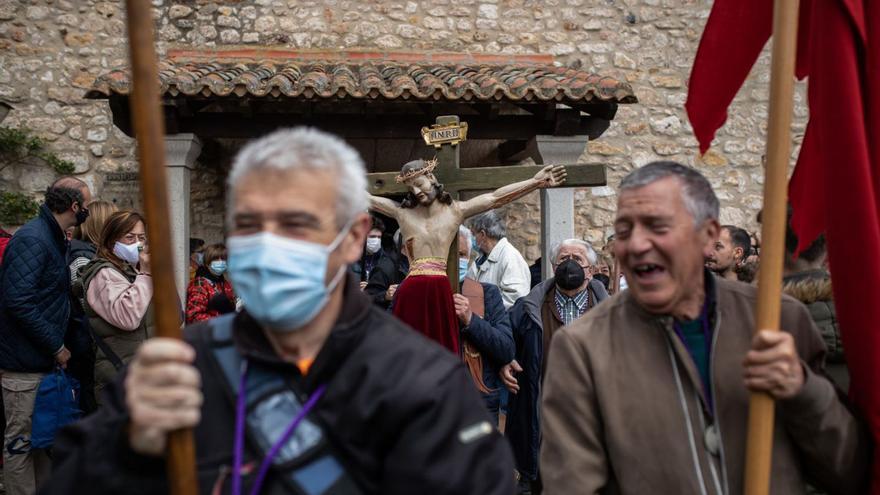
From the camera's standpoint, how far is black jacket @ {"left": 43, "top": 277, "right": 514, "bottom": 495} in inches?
58.9

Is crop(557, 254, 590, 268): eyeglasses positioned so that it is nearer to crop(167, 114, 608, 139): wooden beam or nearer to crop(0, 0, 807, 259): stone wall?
crop(167, 114, 608, 139): wooden beam

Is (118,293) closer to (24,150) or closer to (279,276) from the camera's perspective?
(279,276)

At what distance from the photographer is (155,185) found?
139 cm

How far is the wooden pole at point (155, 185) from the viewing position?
137 centimetres

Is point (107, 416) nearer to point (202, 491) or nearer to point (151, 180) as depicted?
point (202, 491)

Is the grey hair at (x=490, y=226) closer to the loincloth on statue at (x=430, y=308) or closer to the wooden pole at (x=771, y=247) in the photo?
the loincloth on statue at (x=430, y=308)

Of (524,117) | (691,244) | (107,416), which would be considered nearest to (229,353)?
(107,416)

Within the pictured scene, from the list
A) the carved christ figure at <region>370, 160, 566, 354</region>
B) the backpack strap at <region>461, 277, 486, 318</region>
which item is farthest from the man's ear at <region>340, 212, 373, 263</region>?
the backpack strap at <region>461, 277, 486, 318</region>

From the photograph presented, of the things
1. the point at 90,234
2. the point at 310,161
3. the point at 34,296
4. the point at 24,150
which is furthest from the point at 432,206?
the point at 24,150

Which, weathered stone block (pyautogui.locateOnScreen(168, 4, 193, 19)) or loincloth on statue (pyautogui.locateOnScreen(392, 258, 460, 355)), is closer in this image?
loincloth on statue (pyautogui.locateOnScreen(392, 258, 460, 355))

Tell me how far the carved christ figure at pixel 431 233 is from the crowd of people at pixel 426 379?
213cm

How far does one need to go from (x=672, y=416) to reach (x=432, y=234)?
8.80 ft

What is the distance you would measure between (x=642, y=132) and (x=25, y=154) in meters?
7.21

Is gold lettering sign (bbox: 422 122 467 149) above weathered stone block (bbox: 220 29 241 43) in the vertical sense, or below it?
below
